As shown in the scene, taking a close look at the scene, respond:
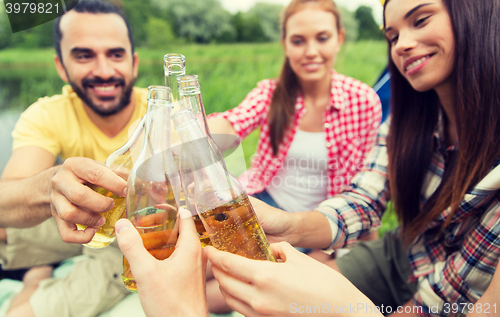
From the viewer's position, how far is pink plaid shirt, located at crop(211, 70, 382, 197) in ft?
5.51

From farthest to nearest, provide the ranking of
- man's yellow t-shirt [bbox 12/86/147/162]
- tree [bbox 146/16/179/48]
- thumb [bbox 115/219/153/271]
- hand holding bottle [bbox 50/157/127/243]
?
tree [bbox 146/16/179/48] → man's yellow t-shirt [bbox 12/86/147/162] → hand holding bottle [bbox 50/157/127/243] → thumb [bbox 115/219/153/271]

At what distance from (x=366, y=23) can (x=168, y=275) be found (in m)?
7.85

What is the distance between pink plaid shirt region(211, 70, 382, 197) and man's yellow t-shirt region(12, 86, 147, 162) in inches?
25.8

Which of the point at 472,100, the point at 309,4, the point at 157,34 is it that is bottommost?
the point at 472,100

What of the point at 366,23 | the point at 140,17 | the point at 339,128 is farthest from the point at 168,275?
the point at 366,23

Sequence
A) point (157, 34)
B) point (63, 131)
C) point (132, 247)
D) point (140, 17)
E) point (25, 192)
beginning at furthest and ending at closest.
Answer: point (140, 17), point (157, 34), point (63, 131), point (25, 192), point (132, 247)

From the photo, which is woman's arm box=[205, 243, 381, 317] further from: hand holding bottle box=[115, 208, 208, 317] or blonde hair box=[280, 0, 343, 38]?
blonde hair box=[280, 0, 343, 38]

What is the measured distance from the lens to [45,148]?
4.47ft

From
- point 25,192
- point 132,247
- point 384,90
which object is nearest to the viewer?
point 132,247

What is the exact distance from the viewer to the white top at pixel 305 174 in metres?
1.70

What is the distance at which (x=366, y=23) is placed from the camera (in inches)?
282

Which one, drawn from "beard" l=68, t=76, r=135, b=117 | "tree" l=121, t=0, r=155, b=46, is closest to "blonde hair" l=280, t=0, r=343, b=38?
"beard" l=68, t=76, r=135, b=117

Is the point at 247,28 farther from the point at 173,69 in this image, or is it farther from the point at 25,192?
the point at 173,69

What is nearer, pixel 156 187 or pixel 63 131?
pixel 156 187
